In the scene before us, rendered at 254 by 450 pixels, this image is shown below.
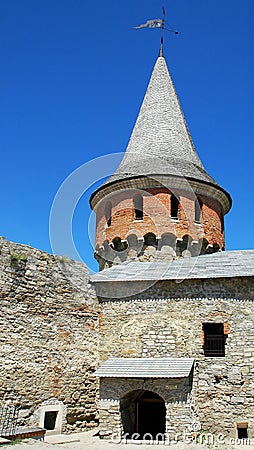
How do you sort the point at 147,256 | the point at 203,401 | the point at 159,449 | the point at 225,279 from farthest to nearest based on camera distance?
1. the point at 147,256
2. the point at 225,279
3. the point at 203,401
4. the point at 159,449

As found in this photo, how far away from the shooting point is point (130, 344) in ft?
43.3

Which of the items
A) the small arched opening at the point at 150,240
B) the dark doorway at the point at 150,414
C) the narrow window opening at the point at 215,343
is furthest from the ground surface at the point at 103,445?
the small arched opening at the point at 150,240

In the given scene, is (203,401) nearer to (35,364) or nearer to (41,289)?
(35,364)

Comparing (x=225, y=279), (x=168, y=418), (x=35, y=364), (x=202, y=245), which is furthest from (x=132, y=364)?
(x=202, y=245)

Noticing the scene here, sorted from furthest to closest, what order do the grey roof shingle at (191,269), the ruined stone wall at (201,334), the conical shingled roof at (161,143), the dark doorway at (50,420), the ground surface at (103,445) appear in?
1. the conical shingled roof at (161,143)
2. the grey roof shingle at (191,269)
3. the dark doorway at (50,420)
4. the ruined stone wall at (201,334)
5. the ground surface at (103,445)

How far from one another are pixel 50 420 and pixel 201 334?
498 cm

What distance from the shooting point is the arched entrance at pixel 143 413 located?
12375mm

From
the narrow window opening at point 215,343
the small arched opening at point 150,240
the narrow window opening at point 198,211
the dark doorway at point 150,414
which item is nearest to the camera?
the narrow window opening at point 215,343

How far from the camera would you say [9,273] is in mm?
12039

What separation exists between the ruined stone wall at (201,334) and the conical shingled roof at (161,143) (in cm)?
671

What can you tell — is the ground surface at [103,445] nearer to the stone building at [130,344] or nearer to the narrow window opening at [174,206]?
the stone building at [130,344]

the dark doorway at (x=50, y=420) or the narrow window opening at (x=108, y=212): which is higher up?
the narrow window opening at (x=108, y=212)

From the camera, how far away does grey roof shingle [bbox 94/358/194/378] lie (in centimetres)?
1171

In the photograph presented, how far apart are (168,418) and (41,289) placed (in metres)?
4.99
